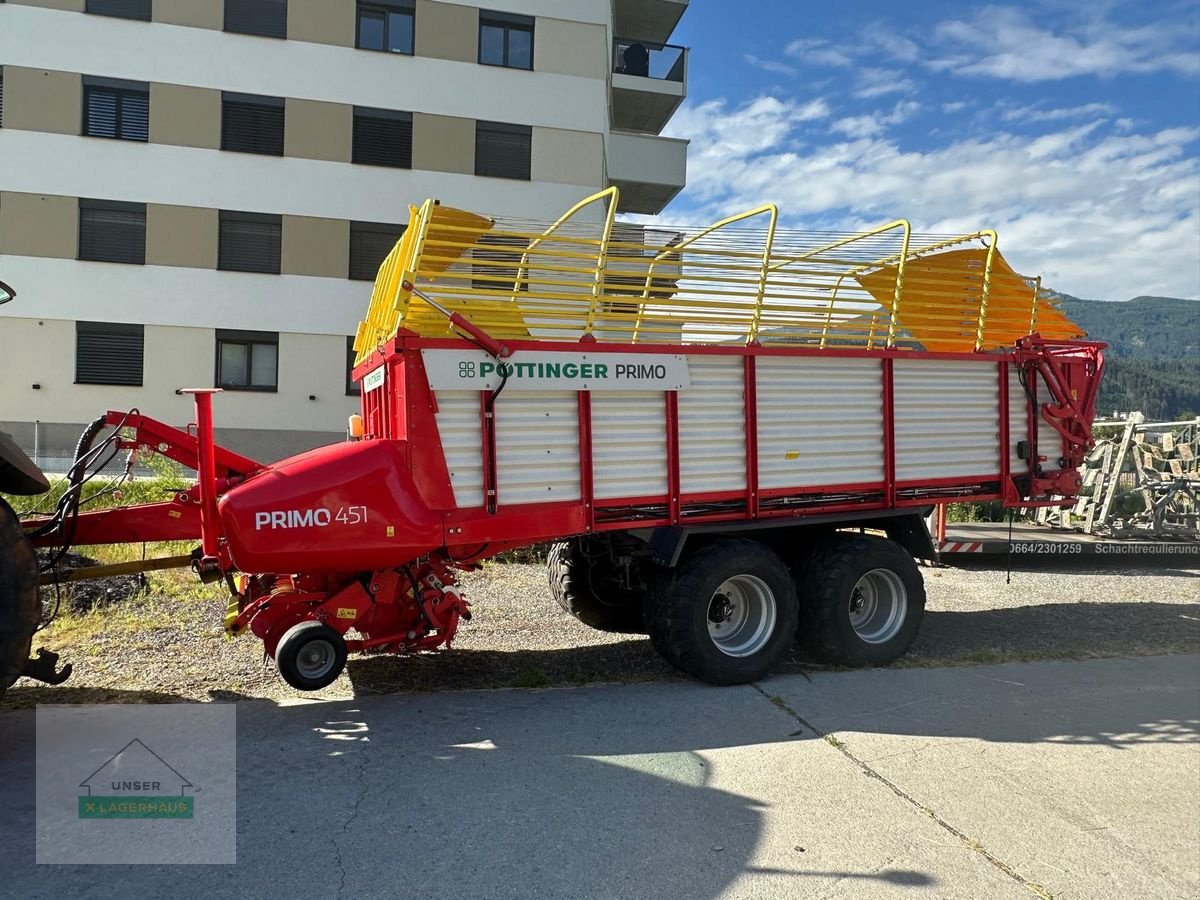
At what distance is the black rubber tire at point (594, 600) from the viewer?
6.93 meters

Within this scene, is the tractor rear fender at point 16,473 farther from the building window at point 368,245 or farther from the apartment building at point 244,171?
the building window at point 368,245

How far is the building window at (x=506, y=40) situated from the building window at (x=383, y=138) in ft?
8.73

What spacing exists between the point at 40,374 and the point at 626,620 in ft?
56.6

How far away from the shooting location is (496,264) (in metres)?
5.34

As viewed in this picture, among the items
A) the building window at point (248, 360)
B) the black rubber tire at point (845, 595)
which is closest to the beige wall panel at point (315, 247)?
the building window at point (248, 360)

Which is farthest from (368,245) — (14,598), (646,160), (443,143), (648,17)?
(14,598)

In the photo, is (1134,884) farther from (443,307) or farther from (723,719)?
(443,307)

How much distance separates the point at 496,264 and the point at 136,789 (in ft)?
11.3

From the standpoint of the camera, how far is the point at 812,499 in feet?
20.2

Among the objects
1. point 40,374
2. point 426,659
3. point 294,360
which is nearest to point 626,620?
point 426,659

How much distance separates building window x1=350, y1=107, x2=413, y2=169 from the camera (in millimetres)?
19859

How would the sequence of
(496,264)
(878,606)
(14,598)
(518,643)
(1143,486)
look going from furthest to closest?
(1143,486) → (518,643) → (878,606) → (496,264) → (14,598)

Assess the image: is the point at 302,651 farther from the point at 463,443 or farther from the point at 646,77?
the point at 646,77

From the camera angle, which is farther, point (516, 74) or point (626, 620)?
point (516, 74)
